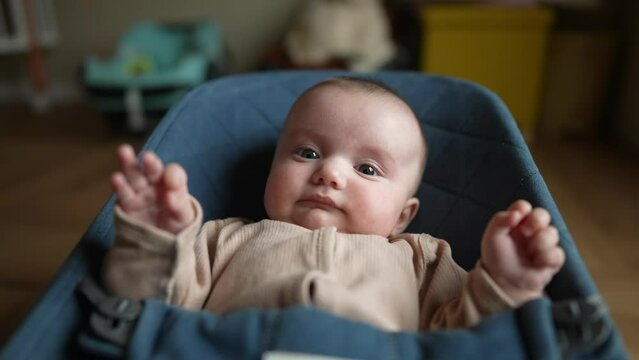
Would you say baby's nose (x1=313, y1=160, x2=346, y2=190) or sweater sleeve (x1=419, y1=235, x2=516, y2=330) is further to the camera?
baby's nose (x1=313, y1=160, x2=346, y2=190)

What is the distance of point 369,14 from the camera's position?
2508 mm

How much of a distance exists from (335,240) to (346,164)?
0.42ft

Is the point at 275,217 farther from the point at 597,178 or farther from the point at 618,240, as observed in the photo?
the point at 597,178

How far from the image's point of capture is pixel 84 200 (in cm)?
192

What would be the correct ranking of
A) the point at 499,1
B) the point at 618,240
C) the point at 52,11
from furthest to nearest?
the point at 52,11, the point at 499,1, the point at 618,240

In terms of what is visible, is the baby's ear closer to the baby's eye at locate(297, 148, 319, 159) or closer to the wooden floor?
the baby's eye at locate(297, 148, 319, 159)

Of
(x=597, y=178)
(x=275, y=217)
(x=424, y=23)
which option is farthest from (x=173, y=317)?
(x=424, y=23)

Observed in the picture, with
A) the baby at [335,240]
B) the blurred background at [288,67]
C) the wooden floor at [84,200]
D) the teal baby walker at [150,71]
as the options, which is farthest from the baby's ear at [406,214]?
the teal baby walker at [150,71]

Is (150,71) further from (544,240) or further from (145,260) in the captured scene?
(544,240)

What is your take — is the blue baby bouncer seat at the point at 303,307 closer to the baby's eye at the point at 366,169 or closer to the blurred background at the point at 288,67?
the baby's eye at the point at 366,169

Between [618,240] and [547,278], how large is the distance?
1.15 metres

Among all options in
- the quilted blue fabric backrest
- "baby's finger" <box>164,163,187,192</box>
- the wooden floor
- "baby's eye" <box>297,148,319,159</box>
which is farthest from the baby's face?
the wooden floor

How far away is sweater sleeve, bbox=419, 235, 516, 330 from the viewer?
0.66 meters

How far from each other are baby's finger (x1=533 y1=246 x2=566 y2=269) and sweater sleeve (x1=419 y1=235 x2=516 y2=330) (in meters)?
0.05
